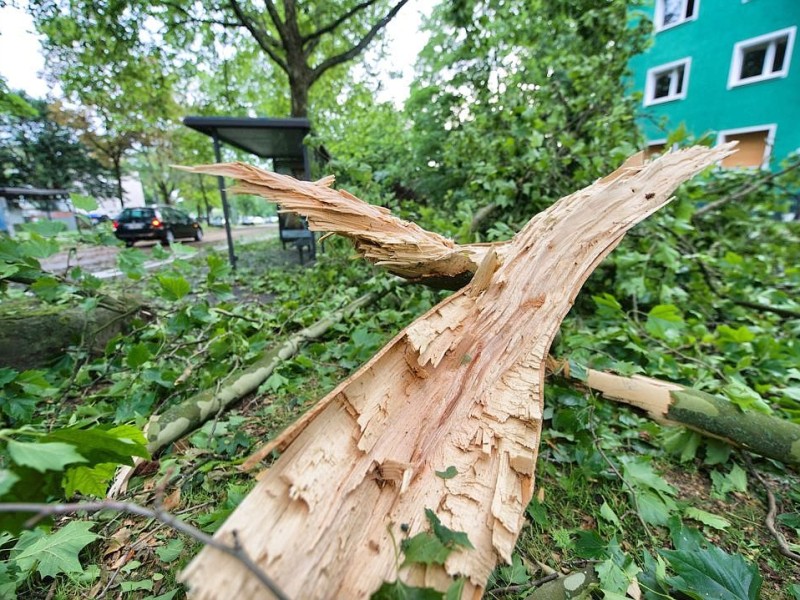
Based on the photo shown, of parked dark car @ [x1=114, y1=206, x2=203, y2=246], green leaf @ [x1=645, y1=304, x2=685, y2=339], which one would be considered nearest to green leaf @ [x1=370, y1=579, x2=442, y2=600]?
green leaf @ [x1=645, y1=304, x2=685, y2=339]

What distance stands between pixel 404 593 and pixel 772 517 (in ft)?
5.71

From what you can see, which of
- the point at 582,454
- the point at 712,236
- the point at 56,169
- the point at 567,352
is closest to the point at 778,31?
the point at 712,236

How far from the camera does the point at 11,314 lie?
2.38m

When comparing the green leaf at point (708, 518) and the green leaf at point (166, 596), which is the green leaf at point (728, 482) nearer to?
the green leaf at point (708, 518)

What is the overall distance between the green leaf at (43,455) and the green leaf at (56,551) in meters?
0.84

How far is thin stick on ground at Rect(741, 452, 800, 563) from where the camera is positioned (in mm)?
1223

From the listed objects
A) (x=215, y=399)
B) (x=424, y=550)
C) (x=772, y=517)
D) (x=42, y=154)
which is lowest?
(x=772, y=517)

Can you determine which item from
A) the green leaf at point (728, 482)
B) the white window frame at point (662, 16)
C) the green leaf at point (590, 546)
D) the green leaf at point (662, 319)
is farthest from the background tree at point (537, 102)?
the white window frame at point (662, 16)

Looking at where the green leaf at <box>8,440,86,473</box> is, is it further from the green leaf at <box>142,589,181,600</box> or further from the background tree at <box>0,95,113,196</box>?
the background tree at <box>0,95,113,196</box>

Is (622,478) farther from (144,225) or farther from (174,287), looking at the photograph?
(144,225)

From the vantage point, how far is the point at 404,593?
66 cm

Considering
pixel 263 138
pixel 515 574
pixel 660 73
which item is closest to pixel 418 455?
pixel 515 574

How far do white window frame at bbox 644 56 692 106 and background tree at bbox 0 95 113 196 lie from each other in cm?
3456

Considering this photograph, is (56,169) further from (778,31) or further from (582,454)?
(778,31)
